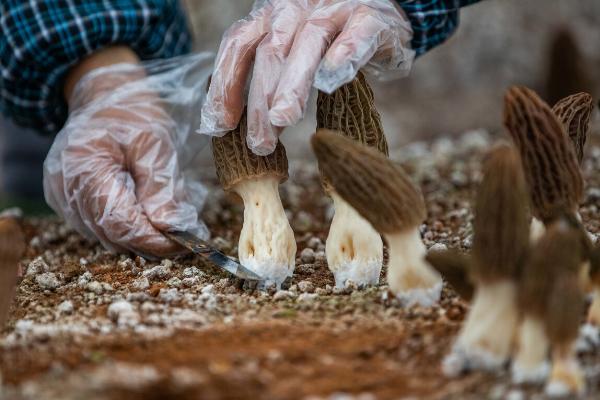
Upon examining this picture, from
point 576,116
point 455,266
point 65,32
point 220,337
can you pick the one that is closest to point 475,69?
point 65,32

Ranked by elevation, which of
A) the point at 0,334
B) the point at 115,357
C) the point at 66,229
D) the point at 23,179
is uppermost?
the point at 115,357

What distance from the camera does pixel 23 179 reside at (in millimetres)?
3617

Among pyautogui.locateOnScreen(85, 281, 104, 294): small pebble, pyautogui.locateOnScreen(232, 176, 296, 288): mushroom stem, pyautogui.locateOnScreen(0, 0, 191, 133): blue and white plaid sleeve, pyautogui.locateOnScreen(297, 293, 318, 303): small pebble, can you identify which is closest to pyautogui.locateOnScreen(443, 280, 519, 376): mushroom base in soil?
pyautogui.locateOnScreen(297, 293, 318, 303): small pebble

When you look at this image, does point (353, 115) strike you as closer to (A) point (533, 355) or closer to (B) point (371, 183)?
(B) point (371, 183)

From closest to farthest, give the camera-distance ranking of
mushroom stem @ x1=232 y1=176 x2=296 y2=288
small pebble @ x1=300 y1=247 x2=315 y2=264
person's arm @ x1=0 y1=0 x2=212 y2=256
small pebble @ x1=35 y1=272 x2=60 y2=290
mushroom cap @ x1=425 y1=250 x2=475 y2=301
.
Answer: mushroom cap @ x1=425 y1=250 x2=475 y2=301, mushroom stem @ x1=232 y1=176 x2=296 y2=288, small pebble @ x1=35 y1=272 x2=60 y2=290, small pebble @ x1=300 y1=247 x2=315 y2=264, person's arm @ x1=0 y1=0 x2=212 y2=256

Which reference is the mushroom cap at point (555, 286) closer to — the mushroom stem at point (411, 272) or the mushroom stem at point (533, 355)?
the mushroom stem at point (533, 355)

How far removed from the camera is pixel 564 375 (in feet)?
3.34

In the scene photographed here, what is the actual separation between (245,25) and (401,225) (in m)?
0.65

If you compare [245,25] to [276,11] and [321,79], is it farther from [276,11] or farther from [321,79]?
[321,79]

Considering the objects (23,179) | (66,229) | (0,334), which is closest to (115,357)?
(0,334)

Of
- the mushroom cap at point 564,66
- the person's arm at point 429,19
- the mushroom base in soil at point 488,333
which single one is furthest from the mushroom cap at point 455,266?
the mushroom cap at point 564,66

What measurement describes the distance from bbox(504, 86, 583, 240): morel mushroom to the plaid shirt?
29.1 inches

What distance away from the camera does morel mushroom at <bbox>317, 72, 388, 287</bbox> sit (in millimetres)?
1521

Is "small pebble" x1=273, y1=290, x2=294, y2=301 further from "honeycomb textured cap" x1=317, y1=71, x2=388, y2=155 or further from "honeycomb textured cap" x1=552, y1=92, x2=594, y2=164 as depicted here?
"honeycomb textured cap" x1=552, y1=92, x2=594, y2=164
